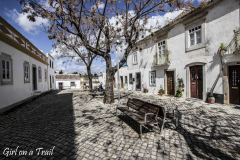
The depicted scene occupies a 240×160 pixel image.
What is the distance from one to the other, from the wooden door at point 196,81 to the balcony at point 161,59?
2536 mm

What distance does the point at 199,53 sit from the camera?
35.2 ft

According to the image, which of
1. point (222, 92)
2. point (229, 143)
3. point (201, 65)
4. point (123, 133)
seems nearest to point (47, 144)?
point (123, 133)

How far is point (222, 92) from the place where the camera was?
9.33 metres

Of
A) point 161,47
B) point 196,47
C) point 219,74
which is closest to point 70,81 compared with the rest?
point 161,47

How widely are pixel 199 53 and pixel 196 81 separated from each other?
76.4 inches

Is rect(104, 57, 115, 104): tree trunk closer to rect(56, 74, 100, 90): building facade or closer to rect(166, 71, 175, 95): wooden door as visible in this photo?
rect(166, 71, 175, 95): wooden door

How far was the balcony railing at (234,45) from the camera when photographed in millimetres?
8250

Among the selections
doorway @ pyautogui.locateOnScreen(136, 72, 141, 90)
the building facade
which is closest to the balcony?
doorway @ pyautogui.locateOnScreen(136, 72, 141, 90)

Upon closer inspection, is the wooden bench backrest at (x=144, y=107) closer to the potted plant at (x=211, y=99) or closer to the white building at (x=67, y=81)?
the potted plant at (x=211, y=99)

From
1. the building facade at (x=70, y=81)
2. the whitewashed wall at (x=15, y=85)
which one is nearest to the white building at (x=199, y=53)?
the whitewashed wall at (x=15, y=85)

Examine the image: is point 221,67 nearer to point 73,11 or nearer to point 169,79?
point 169,79

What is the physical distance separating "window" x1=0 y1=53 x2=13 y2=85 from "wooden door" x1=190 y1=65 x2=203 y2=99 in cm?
1145

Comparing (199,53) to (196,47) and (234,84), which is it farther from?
(234,84)

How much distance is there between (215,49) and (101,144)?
29.0 feet
